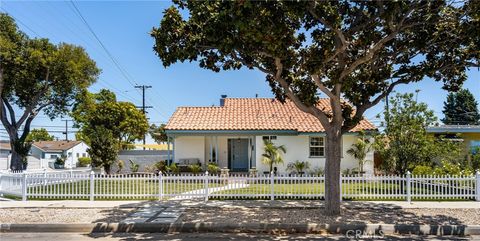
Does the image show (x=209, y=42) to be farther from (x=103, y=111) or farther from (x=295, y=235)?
(x=103, y=111)

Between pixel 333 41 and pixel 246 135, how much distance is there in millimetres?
12180

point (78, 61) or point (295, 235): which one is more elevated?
point (78, 61)

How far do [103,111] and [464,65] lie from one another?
94.2ft

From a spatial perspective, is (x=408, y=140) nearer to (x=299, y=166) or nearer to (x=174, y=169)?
(x=299, y=166)

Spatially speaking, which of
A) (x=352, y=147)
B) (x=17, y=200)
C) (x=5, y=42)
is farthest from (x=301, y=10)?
(x=5, y=42)

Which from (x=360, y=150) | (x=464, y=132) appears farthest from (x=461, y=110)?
(x=360, y=150)

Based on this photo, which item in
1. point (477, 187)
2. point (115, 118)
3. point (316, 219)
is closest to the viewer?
point (316, 219)

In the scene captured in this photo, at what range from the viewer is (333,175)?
10531mm

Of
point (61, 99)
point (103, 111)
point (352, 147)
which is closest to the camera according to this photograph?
point (352, 147)

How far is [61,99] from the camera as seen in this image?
23.6 meters

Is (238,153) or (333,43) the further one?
(238,153)

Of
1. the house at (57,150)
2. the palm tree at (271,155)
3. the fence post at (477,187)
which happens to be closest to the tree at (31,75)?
the palm tree at (271,155)

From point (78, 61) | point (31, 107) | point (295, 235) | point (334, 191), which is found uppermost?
point (78, 61)

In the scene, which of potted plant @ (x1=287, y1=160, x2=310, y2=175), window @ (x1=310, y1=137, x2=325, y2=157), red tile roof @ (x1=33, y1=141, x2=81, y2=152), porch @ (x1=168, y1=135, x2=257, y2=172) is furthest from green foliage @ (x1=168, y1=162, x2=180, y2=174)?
red tile roof @ (x1=33, y1=141, x2=81, y2=152)
